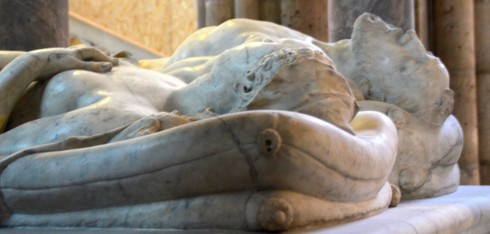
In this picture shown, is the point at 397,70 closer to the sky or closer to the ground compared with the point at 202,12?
closer to the sky

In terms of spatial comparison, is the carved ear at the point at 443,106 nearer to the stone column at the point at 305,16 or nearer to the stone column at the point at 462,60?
the stone column at the point at 305,16

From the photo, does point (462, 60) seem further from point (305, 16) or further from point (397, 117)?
point (397, 117)

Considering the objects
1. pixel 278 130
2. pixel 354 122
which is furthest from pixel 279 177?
pixel 354 122

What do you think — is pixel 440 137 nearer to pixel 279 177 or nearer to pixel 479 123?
pixel 279 177

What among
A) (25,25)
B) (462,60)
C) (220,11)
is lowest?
(462,60)

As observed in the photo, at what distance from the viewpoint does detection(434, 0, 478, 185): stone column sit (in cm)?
681

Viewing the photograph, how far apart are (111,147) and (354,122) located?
35.6 inches

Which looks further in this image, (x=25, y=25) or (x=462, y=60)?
(x=462, y=60)

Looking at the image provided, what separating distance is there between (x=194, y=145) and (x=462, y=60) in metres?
5.28

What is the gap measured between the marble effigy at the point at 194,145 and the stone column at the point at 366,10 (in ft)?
5.78

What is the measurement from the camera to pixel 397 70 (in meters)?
3.67

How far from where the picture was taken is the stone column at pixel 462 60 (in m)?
6.81

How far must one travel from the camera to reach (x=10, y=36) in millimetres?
4523

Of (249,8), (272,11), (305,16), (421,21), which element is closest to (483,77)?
(421,21)
